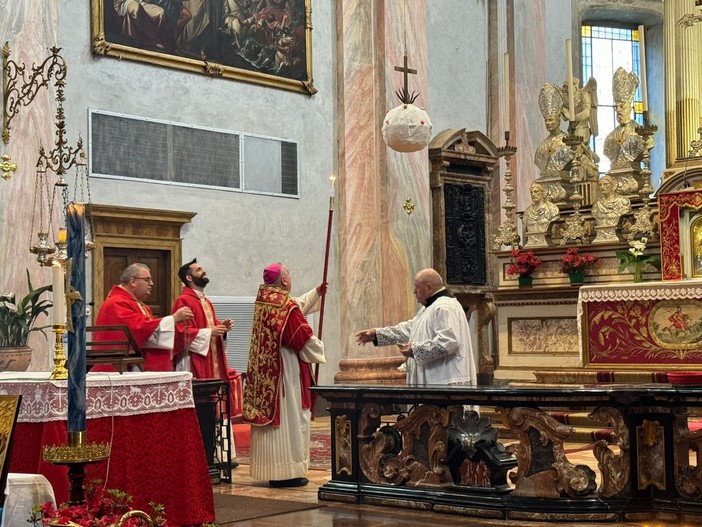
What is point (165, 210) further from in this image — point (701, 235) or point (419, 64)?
point (701, 235)

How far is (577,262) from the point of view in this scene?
12.7 m

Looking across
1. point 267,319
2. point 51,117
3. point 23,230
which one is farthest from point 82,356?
point 51,117

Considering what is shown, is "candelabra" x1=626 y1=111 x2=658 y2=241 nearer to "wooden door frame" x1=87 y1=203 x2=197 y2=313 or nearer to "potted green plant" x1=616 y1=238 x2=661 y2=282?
"potted green plant" x1=616 y1=238 x2=661 y2=282

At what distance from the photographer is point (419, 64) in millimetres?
15508

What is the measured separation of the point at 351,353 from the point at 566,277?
3.05 m

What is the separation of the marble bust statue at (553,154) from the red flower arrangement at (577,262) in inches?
50.5

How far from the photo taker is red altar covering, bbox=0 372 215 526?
5.75m

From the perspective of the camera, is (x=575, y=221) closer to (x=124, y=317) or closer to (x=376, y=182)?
(x=376, y=182)

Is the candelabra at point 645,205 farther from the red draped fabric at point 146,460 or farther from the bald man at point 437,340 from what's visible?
the red draped fabric at point 146,460

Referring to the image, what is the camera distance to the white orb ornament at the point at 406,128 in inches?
408

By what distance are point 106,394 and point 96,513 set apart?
6.12ft

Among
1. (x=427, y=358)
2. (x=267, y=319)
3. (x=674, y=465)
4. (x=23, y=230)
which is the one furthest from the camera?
(x=23, y=230)

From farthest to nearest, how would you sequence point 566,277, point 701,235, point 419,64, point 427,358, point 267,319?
1. point 419,64
2. point 566,277
3. point 701,235
4. point 267,319
5. point 427,358

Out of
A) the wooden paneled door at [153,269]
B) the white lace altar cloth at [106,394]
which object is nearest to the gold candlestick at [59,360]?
the white lace altar cloth at [106,394]
